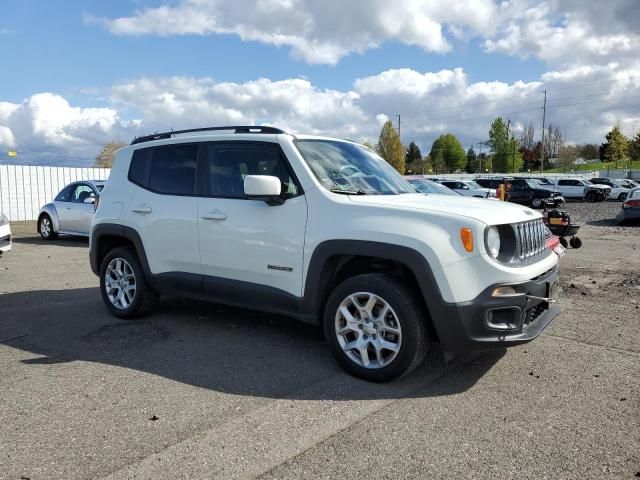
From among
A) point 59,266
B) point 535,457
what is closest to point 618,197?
point 59,266

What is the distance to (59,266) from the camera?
33.5 feet

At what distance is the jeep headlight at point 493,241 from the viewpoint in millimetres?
3904

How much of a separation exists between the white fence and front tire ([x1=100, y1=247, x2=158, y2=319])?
1783 cm

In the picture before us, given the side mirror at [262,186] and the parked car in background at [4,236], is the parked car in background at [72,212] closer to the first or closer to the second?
the parked car in background at [4,236]

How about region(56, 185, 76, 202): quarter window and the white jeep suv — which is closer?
the white jeep suv

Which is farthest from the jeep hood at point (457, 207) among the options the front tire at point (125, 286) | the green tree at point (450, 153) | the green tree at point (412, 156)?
the green tree at point (450, 153)

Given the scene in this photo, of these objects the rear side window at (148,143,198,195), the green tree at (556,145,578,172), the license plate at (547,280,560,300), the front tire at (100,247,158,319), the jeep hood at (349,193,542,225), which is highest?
the green tree at (556,145,578,172)

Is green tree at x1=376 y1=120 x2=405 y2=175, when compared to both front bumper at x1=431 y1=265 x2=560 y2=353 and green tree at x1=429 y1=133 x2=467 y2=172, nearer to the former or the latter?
green tree at x1=429 y1=133 x2=467 y2=172

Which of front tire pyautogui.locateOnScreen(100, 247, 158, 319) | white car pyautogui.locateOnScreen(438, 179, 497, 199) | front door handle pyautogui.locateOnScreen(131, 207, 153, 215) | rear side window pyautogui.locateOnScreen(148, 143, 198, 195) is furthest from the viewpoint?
white car pyautogui.locateOnScreen(438, 179, 497, 199)

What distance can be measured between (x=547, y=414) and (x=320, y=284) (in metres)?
1.87

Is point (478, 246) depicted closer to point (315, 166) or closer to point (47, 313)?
point (315, 166)

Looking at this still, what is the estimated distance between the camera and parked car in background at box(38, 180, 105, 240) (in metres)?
13.8

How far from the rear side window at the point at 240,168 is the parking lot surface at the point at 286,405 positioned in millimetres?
1442

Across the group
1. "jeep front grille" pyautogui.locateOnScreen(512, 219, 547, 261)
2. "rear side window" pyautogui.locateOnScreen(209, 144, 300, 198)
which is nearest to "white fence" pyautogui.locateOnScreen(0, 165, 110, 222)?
"rear side window" pyautogui.locateOnScreen(209, 144, 300, 198)
